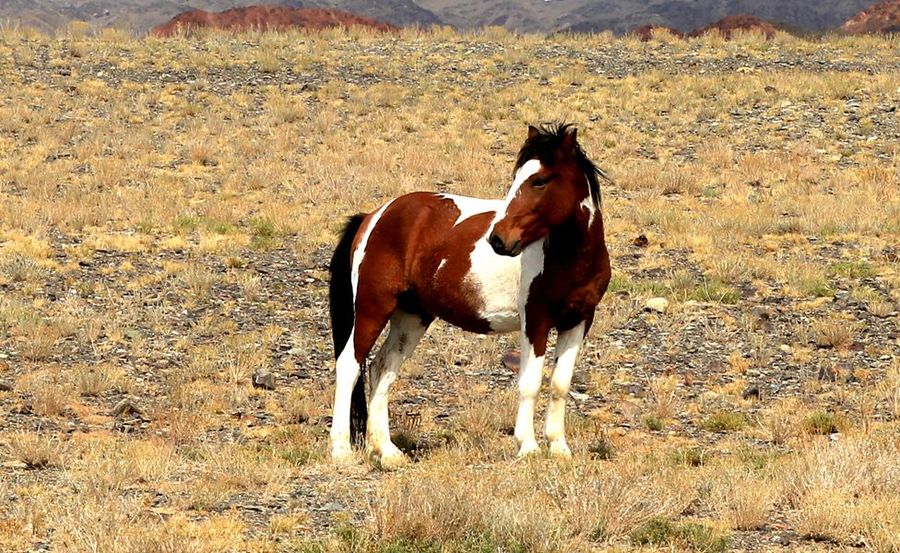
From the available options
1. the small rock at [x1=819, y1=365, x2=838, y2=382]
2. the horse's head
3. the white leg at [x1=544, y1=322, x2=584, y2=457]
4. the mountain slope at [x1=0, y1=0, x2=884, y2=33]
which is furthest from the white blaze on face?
the mountain slope at [x1=0, y1=0, x2=884, y2=33]

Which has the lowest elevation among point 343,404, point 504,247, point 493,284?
point 343,404

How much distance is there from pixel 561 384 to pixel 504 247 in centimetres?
129

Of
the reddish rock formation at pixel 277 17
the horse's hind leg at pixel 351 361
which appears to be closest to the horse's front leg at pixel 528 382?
the horse's hind leg at pixel 351 361

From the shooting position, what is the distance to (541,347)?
8.79 meters

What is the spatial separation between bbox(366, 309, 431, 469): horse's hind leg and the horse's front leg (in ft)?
3.71

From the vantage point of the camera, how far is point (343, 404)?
952cm

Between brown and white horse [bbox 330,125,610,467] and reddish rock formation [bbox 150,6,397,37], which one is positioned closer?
brown and white horse [bbox 330,125,610,467]

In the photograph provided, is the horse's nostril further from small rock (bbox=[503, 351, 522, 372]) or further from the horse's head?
small rock (bbox=[503, 351, 522, 372])

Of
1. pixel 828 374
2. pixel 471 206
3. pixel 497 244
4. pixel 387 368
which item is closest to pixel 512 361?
pixel 828 374

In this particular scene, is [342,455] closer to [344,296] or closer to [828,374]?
[344,296]

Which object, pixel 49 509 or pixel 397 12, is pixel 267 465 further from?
pixel 397 12

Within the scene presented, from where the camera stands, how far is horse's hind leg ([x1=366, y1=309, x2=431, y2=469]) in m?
9.50

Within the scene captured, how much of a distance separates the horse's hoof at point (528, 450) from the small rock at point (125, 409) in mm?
4037

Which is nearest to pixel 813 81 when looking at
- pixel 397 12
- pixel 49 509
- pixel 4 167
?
pixel 4 167
